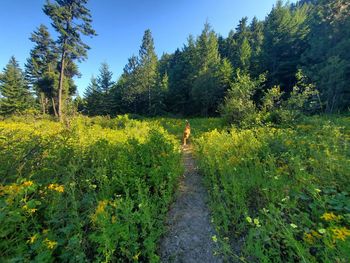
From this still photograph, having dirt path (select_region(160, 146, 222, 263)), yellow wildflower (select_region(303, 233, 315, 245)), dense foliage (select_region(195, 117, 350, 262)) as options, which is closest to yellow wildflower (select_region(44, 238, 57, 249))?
dirt path (select_region(160, 146, 222, 263))

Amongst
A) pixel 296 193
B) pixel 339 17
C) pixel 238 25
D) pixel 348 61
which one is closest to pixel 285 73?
pixel 339 17

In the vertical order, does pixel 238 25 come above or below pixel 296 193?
above

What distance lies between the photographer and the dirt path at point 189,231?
273cm

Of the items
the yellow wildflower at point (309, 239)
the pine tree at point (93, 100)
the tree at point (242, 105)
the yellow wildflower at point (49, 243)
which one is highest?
the pine tree at point (93, 100)

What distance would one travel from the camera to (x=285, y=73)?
26.1 meters

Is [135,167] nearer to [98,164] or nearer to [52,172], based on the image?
[98,164]

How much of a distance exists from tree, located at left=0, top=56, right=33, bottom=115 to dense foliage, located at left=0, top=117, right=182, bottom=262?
43.7m

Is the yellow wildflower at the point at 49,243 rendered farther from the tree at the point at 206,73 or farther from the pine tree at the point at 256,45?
the pine tree at the point at 256,45

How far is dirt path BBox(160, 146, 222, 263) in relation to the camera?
2.73 metres

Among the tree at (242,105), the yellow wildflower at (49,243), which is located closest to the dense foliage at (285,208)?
the yellow wildflower at (49,243)

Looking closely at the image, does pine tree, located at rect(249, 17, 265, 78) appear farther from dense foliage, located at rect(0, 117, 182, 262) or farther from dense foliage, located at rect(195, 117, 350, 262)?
dense foliage, located at rect(0, 117, 182, 262)

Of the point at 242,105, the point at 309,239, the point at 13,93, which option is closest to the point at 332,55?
the point at 242,105

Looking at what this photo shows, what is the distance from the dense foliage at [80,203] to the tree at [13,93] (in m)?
43.7

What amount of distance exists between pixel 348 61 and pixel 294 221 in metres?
20.8
